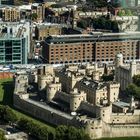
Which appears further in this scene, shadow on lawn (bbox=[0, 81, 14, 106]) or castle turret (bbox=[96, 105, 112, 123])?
shadow on lawn (bbox=[0, 81, 14, 106])

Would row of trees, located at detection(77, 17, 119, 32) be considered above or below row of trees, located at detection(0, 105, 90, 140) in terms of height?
above

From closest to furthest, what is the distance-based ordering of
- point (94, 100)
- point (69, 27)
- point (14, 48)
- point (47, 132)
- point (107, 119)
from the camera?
point (47, 132), point (107, 119), point (94, 100), point (14, 48), point (69, 27)

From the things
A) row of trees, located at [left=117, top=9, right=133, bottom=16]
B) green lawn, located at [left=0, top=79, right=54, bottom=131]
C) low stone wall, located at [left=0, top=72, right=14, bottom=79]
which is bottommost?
green lawn, located at [left=0, top=79, right=54, bottom=131]


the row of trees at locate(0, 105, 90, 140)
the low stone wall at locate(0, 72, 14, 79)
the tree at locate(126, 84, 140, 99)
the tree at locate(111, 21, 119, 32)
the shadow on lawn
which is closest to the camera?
the row of trees at locate(0, 105, 90, 140)

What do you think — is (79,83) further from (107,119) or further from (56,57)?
(56,57)

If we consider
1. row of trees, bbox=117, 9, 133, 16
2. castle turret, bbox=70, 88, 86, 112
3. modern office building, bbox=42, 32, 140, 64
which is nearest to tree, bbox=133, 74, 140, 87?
castle turret, bbox=70, 88, 86, 112

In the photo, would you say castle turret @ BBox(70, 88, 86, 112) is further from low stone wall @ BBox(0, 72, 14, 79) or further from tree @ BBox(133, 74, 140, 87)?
low stone wall @ BBox(0, 72, 14, 79)

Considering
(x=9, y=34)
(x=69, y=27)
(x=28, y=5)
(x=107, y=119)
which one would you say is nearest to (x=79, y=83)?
(x=107, y=119)
